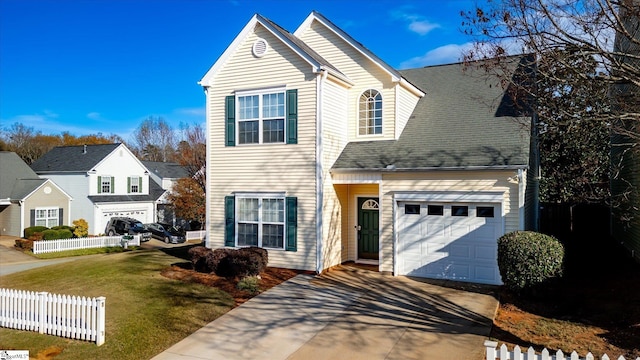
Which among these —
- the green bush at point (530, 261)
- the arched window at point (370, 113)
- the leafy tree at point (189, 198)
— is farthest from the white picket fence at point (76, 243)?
the green bush at point (530, 261)

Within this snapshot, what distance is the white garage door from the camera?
Result: 11922 millimetres

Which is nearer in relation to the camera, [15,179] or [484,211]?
[484,211]

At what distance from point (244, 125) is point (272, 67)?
84.1 inches

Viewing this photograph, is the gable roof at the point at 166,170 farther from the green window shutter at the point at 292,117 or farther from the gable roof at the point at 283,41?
the green window shutter at the point at 292,117

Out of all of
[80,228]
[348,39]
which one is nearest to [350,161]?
[348,39]

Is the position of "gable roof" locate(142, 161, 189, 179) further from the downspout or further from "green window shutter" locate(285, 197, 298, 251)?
the downspout

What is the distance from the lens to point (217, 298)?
34.2 feet

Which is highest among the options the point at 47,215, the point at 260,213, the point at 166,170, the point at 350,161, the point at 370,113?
the point at 370,113

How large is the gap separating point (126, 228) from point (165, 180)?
1149 cm

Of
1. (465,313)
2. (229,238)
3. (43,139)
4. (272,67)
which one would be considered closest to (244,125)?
(272,67)

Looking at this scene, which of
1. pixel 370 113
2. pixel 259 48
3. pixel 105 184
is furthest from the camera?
pixel 105 184

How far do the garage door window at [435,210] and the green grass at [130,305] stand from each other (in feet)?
20.4

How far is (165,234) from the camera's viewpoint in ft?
110

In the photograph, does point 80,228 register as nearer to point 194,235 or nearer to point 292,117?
point 194,235
